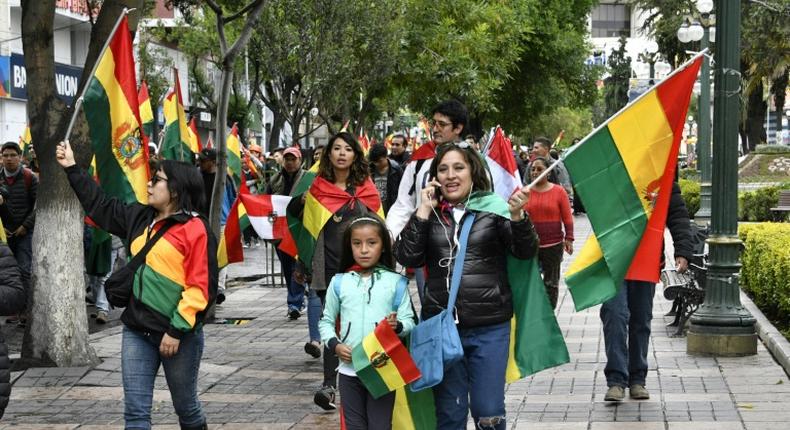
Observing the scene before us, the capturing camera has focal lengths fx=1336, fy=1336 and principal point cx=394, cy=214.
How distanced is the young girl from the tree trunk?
154 ft

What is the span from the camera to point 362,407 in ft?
19.6

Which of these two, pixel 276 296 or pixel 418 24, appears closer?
pixel 276 296

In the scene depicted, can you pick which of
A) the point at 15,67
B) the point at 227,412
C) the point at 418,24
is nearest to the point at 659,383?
the point at 227,412

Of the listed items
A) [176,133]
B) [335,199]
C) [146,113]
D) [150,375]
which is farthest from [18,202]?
[150,375]

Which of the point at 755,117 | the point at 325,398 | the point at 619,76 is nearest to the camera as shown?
the point at 325,398

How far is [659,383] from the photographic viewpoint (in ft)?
30.6

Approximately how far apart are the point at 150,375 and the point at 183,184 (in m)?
0.92

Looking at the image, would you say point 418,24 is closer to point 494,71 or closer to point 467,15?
point 467,15

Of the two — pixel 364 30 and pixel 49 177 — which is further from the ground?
pixel 364 30

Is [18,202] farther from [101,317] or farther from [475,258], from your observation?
[475,258]

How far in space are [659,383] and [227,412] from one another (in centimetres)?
302

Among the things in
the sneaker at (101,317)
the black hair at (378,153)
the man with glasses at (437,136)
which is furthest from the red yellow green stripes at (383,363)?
the black hair at (378,153)

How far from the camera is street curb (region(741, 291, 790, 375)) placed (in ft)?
32.2

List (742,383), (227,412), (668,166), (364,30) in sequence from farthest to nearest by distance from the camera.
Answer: (364,30), (742,383), (227,412), (668,166)
